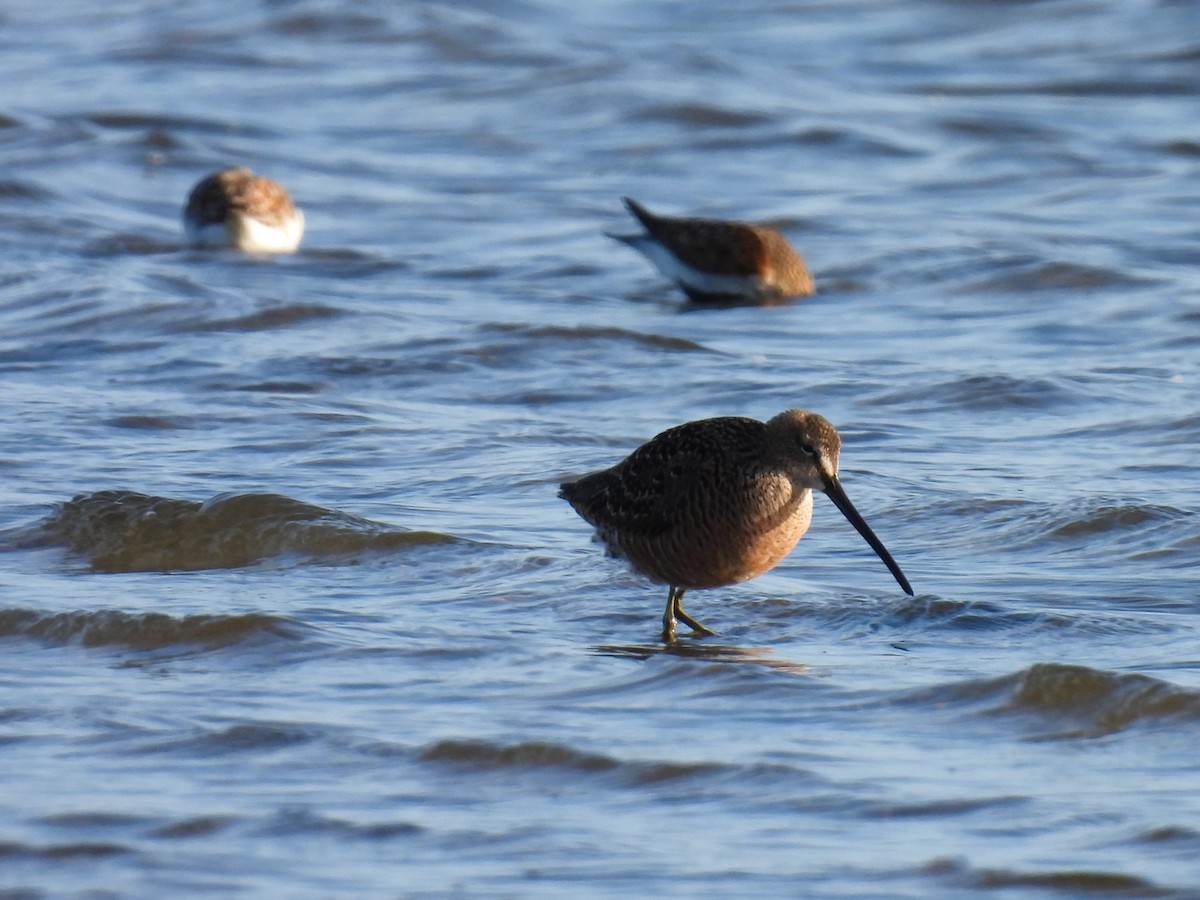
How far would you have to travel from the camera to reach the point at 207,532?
7.38 m

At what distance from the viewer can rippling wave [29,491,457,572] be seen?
23.7 feet

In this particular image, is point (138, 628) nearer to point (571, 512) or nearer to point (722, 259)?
point (571, 512)

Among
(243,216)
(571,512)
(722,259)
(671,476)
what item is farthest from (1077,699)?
(243,216)

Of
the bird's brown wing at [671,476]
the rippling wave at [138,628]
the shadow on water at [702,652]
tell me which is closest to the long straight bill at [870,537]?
the bird's brown wing at [671,476]

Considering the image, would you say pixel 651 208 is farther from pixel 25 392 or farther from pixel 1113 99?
pixel 25 392

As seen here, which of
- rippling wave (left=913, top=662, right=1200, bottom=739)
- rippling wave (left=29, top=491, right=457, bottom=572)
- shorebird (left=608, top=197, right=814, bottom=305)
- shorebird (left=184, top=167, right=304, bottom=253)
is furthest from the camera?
shorebird (left=184, top=167, right=304, bottom=253)

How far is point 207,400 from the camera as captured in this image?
9.50 m

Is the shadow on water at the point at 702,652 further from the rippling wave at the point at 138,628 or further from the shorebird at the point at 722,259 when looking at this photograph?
the shorebird at the point at 722,259

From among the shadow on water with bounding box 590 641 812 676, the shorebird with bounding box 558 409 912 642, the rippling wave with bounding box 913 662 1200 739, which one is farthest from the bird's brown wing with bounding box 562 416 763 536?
the rippling wave with bounding box 913 662 1200 739

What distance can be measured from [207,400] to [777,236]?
13.7 feet

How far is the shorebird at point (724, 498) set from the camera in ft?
20.3

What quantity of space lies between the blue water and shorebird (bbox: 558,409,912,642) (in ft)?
0.80

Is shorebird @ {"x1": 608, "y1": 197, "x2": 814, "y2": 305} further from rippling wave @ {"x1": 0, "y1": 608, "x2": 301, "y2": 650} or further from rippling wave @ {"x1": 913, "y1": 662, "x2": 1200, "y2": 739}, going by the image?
rippling wave @ {"x1": 913, "y1": 662, "x2": 1200, "y2": 739}

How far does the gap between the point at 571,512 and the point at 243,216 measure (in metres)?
6.03
